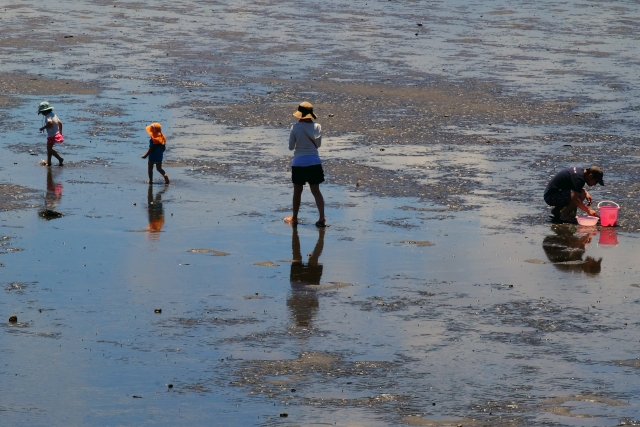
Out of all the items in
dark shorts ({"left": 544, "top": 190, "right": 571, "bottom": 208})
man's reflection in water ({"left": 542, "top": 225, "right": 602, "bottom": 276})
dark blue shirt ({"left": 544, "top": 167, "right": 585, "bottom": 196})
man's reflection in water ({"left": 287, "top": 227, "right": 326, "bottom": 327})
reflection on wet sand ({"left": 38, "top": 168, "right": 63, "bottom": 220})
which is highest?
dark blue shirt ({"left": 544, "top": 167, "right": 585, "bottom": 196})

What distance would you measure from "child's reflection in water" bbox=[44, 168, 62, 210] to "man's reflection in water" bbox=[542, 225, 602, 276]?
5699 millimetres

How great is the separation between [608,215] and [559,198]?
62 cm

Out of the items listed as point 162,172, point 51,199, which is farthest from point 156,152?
point 51,199

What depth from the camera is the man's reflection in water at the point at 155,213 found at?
13.3m

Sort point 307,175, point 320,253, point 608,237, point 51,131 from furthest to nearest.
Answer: point 51,131, point 307,175, point 608,237, point 320,253

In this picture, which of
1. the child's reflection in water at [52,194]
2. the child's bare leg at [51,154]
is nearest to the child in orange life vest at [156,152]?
the child's reflection in water at [52,194]

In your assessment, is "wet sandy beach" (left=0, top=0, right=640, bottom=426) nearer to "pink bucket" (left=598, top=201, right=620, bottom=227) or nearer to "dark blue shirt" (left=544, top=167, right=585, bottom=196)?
"pink bucket" (left=598, top=201, right=620, bottom=227)

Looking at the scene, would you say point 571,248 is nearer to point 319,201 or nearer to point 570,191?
point 570,191

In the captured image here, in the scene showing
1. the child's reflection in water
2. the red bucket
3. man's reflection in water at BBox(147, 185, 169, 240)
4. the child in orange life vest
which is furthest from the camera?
the child in orange life vest

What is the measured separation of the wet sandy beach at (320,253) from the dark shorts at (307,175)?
0.50 meters

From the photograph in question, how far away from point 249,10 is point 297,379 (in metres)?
32.0

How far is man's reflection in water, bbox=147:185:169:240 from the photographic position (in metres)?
13.3

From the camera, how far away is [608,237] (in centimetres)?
1338

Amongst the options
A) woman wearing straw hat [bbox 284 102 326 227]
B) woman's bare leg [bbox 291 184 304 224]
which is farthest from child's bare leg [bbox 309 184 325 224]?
woman's bare leg [bbox 291 184 304 224]
